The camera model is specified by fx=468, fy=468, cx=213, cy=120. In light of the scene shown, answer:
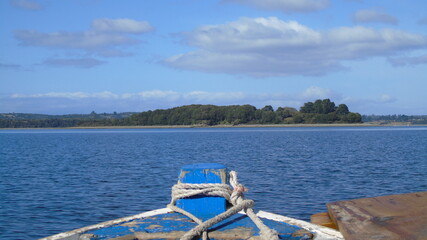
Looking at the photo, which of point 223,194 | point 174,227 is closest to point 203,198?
point 223,194

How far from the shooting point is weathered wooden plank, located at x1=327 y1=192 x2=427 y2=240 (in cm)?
407

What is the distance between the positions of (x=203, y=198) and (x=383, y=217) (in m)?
1.87

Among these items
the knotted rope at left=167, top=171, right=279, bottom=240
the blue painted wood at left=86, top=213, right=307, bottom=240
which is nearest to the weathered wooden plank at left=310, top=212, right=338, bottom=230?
the blue painted wood at left=86, top=213, right=307, bottom=240

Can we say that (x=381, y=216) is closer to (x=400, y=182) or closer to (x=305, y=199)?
(x=305, y=199)

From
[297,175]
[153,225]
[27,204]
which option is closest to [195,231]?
[153,225]

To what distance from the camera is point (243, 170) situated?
27016mm

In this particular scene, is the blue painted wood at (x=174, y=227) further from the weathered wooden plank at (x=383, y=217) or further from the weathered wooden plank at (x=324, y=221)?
the weathered wooden plank at (x=324, y=221)

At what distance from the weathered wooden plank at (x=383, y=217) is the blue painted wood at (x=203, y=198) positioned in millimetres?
1264

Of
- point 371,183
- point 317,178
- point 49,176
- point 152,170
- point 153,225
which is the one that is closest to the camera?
point 153,225

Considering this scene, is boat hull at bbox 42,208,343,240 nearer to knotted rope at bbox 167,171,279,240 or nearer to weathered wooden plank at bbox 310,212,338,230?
knotted rope at bbox 167,171,279,240

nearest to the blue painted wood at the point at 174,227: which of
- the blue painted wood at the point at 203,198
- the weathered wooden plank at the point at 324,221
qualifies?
the blue painted wood at the point at 203,198

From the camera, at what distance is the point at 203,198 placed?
515 centimetres

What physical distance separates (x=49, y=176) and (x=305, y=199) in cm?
1539

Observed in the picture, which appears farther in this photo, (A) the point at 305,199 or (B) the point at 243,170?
(B) the point at 243,170
